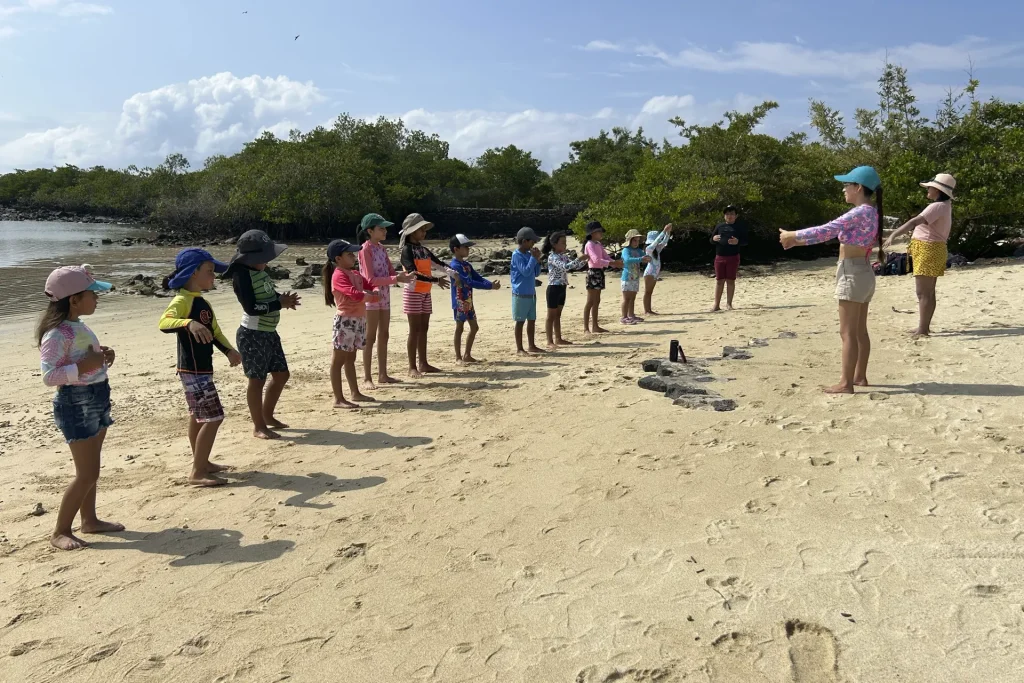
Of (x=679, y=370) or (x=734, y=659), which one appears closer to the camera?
(x=734, y=659)

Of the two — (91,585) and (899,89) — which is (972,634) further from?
(899,89)

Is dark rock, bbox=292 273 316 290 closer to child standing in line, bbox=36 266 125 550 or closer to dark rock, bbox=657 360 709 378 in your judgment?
dark rock, bbox=657 360 709 378

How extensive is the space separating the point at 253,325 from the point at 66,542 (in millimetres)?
2180

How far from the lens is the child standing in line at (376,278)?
7.38m

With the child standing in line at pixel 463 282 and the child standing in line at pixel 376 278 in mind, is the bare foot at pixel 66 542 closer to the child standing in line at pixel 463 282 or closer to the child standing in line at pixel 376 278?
the child standing in line at pixel 376 278

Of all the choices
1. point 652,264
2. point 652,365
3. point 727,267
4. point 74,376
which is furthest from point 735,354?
point 74,376

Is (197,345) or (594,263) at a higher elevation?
(594,263)

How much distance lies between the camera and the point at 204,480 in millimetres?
5035

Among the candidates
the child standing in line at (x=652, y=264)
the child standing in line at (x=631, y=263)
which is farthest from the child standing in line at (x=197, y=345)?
the child standing in line at (x=652, y=264)

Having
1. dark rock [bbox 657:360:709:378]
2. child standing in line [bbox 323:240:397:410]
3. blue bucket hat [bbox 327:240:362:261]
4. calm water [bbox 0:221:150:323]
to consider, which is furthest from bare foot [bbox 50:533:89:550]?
calm water [bbox 0:221:150:323]

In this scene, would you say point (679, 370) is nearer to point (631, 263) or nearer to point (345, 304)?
point (345, 304)

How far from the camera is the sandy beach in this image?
306 cm

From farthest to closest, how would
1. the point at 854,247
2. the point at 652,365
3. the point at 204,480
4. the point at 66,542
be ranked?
the point at 652,365 < the point at 854,247 < the point at 204,480 < the point at 66,542

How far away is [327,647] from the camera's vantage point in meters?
3.14
